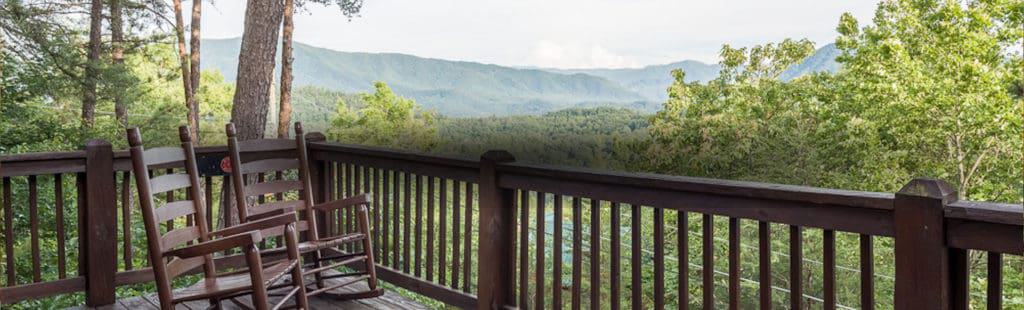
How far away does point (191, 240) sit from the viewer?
237 cm

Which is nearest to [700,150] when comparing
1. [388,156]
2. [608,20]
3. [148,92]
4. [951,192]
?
[608,20]

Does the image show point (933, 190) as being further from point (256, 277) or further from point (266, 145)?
point (266, 145)

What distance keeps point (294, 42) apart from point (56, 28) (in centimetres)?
337

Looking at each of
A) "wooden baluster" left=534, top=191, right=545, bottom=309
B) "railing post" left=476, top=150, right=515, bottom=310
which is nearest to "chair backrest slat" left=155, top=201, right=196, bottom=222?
"railing post" left=476, top=150, right=515, bottom=310

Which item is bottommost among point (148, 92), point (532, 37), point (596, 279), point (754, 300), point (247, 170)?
point (754, 300)

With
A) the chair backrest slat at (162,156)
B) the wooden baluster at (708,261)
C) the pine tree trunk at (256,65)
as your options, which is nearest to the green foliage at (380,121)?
the pine tree trunk at (256,65)

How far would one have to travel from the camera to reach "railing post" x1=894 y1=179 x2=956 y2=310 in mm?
1380

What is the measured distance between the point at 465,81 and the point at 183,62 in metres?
4.77

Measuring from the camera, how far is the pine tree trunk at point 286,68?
10289 mm

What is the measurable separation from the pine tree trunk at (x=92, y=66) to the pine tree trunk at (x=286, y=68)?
2.34 m

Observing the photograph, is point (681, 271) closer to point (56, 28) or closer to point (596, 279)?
point (596, 279)

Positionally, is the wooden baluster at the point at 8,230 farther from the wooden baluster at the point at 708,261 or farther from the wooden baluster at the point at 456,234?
the wooden baluster at the point at 708,261

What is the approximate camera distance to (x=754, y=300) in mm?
13125

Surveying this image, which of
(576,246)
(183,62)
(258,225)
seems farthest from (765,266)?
(183,62)
